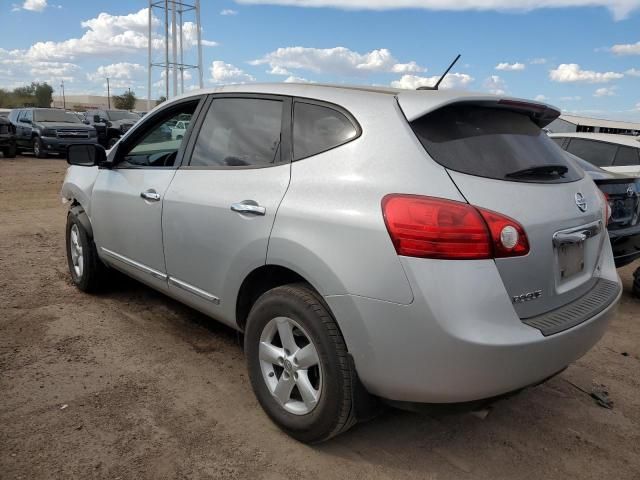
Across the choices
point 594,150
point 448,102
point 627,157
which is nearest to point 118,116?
point 594,150

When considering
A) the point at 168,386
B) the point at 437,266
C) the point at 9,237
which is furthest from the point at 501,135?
the point at 9,237

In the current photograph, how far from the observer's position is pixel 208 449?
8.57 ft

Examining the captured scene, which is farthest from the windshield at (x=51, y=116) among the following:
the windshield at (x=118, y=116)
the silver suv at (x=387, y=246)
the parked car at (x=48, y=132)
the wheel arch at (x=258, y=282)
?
the wheel arch at (x=258, y=282)

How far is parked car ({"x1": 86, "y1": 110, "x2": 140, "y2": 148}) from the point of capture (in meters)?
20.9

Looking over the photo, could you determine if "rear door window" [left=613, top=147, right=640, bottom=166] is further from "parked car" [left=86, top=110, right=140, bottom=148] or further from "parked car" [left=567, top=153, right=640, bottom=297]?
"parked car" [left=86, top=110, right=140, bottom=148]

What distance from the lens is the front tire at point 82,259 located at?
452 cm

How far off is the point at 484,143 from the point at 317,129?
81cm

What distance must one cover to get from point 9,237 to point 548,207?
266 inches

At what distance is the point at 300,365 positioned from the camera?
257 centimetres

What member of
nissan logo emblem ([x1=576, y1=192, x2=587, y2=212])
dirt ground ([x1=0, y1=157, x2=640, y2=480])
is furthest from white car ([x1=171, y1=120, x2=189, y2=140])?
nissan logo emblem ([x1=576, y1=192, x2=587, y2=212])

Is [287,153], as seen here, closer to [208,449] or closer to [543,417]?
[208,449]

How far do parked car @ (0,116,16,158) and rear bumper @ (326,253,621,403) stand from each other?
20.6 metres

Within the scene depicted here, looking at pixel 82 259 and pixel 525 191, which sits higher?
pixel 525 191

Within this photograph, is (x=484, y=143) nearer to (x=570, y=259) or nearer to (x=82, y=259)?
(x=570, y=259)
